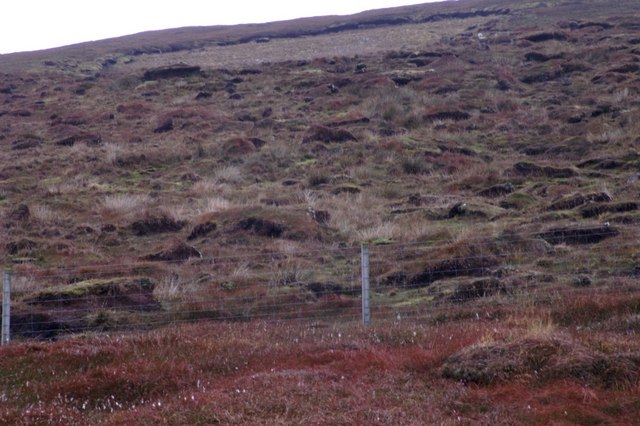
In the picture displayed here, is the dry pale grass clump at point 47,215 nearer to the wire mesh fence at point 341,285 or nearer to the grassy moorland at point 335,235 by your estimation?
the grassy moorland at point 335,235

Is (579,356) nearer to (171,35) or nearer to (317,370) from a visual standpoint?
(317,370)

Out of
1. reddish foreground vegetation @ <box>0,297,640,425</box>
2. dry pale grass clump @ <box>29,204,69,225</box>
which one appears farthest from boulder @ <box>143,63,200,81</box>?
reddish foreground vegetation @ <box>0,297,640,425</box>

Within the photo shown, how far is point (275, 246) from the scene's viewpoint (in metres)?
15.5

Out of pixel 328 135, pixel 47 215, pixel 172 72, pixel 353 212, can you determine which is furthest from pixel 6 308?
pixel 172 72

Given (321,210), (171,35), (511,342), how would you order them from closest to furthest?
(511,342) → (321,210) → (171,35)

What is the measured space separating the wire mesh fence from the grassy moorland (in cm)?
5

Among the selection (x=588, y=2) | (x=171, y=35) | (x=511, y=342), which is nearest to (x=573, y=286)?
(x=511, y=342)

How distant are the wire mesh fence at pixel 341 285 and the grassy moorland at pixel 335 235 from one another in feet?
0.17

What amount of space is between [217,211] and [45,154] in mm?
11906

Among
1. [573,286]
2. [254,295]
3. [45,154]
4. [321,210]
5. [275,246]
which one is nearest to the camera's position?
[573,286]

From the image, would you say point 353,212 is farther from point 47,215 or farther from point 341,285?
point 47,215

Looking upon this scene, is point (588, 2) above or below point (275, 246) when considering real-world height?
above

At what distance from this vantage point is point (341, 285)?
1261 centimetres

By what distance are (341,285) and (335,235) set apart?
3900mm
